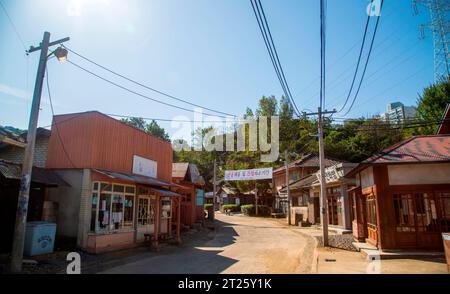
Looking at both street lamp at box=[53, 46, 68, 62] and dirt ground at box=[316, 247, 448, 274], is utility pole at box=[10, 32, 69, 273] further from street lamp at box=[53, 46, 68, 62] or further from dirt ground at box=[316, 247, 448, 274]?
dirt ground at box=[316, 247, 448, 274]

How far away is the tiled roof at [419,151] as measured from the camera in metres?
12.4

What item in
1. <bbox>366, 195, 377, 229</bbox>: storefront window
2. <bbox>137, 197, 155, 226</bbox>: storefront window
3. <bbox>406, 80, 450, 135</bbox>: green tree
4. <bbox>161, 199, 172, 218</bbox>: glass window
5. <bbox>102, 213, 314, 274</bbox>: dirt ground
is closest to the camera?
<bbox>102, 213, 314, 274</bbox>: dirt ground

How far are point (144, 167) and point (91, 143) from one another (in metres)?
4.34

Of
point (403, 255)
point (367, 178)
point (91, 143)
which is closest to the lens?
point (403, 255)

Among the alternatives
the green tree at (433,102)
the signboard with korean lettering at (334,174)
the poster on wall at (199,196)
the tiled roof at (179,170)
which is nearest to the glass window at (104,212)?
the tiled roof at (179,170)

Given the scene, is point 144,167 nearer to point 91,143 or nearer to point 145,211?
point 145,211

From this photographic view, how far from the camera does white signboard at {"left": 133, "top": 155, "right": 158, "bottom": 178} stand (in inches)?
648

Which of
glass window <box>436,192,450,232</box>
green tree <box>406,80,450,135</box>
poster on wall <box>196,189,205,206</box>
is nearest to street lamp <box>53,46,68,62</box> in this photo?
glass window <box>436,192,450,232</box>

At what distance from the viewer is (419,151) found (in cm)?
1330

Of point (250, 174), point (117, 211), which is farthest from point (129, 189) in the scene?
point (250, 174)

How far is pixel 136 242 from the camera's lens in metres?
15.2

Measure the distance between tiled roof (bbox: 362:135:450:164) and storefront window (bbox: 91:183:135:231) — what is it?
1147 cm

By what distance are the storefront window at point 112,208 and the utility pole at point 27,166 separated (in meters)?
4.01
